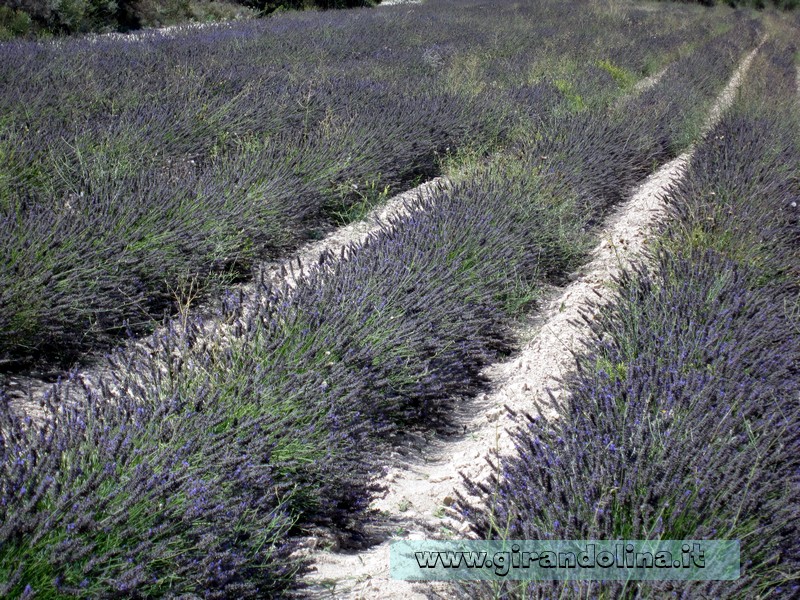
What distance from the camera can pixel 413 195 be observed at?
275 inches

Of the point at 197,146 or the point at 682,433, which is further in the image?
the point at 197,146

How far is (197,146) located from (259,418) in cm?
470

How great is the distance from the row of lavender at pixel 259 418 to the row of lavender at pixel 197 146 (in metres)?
0.81

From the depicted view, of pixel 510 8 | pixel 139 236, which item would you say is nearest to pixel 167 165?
pixel 139 236

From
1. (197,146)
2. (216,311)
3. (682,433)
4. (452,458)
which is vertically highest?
(197,146)

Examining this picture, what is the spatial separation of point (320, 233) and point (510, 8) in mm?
19215

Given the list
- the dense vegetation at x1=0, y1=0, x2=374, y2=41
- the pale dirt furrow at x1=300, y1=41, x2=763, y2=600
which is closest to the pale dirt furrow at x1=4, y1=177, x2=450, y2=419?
the pale dirt furrow at x1=300, y1=41, x2=763, y2=600

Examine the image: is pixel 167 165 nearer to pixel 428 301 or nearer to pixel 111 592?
pixel 428 301

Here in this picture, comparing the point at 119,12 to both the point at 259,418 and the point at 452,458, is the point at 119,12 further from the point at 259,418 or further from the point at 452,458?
the point at 259,418

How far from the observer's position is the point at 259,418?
8.30 ft

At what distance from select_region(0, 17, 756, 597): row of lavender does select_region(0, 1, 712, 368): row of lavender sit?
0.81 m

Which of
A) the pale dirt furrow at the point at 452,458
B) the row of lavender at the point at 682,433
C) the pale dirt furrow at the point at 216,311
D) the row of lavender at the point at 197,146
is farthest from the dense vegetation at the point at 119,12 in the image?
the row of lavender at the point at 682,433

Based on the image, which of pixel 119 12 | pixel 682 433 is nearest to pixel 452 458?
pixel 682 433

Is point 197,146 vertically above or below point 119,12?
below
